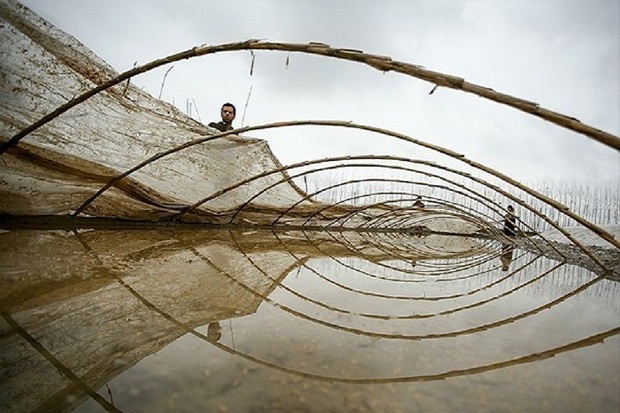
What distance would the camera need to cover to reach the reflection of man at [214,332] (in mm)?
851

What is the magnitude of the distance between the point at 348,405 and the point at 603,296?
1.79 meters

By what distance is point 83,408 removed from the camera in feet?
1.69

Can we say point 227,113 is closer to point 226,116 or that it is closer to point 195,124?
point 226,116

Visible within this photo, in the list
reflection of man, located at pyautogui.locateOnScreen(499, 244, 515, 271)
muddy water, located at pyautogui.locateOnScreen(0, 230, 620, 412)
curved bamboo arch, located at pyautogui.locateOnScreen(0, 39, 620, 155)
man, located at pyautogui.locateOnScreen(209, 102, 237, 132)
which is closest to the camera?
muddy water, located at pyautogui.locateOnScreen(0, 230, 620, 412)

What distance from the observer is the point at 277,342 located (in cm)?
85

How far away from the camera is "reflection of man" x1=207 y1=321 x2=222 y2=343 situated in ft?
2.79

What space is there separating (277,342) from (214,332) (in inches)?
6.6

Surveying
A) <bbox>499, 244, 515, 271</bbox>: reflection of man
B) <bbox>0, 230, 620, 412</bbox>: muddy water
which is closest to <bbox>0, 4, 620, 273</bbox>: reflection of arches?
<bbox>0, 230, 620, 412</bbox>: muddy water

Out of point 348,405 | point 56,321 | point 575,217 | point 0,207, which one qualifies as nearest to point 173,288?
point 56,321

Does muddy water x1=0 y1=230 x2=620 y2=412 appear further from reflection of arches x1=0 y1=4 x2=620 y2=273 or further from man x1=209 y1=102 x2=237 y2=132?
man x1=209 y1=102 x2=237 y2=132

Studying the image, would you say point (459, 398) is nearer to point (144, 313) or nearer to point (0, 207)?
point (144, 313)

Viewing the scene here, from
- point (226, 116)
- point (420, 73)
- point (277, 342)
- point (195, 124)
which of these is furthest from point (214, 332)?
point (226, 116)

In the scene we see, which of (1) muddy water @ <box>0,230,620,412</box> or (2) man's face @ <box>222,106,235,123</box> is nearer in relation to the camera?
(1) muddy water @ <box>0,230,620,412</box>

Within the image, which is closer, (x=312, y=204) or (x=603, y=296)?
(x=603, y=296)
